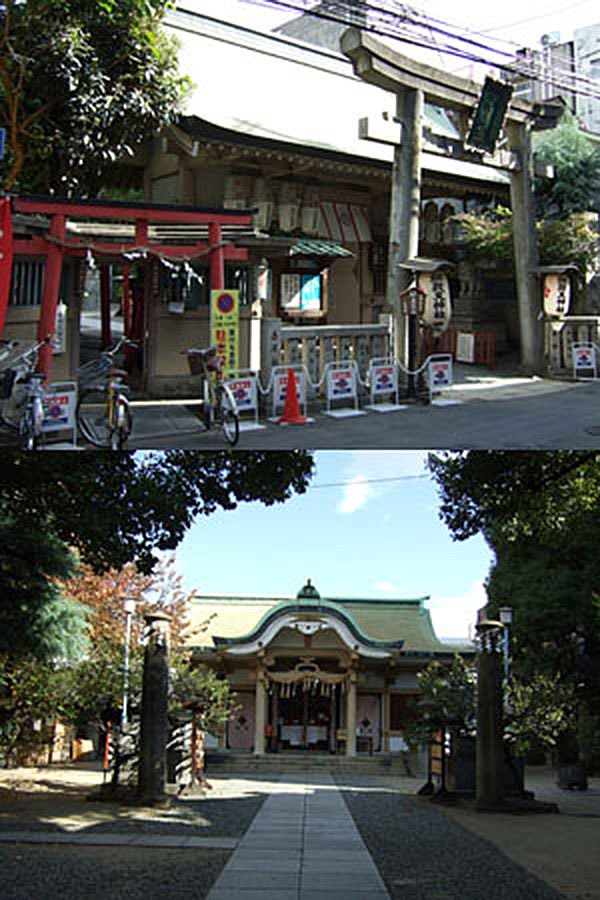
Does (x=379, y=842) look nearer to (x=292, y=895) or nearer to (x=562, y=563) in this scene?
(x=292, y=895)

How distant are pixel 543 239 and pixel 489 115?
15.8 ft

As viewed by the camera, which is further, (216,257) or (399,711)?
(399,711)

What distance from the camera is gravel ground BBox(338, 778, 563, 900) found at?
275 inches

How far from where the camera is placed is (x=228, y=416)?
432 inches

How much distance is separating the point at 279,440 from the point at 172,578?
12274mm

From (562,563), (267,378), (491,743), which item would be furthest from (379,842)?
(562,563)

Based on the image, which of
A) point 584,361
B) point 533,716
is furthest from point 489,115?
point 533,716

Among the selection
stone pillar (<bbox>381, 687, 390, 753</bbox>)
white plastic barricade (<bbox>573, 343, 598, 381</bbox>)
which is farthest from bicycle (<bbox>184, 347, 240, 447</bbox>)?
stone pillar (<bbox>381, 687, 390, 753</bbox>)

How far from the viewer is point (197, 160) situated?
16.0 m

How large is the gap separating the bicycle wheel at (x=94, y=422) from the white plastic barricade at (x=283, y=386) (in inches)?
105

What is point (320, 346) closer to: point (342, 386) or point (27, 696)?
point (342, 386)

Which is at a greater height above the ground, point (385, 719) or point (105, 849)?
point (385, 719)

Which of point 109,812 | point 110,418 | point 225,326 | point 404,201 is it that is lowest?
point 109,812

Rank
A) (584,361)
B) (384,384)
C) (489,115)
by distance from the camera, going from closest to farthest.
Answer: (384,384) < (489,115) < (584,361)
